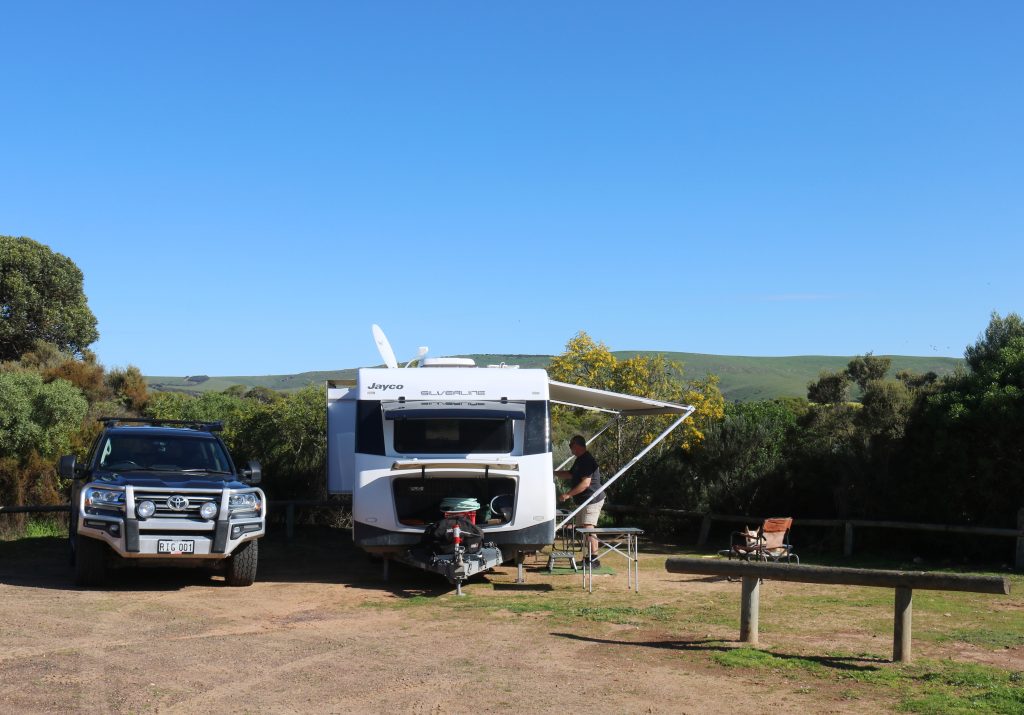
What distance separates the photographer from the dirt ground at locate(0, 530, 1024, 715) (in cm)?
655

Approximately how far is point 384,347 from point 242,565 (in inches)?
157

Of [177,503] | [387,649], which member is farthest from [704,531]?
[387,649]

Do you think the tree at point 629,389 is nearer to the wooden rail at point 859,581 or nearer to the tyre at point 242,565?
the tyre at point 242,565

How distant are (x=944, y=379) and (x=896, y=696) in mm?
10962

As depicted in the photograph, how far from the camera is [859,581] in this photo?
780 cm

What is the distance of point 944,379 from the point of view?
655 inches

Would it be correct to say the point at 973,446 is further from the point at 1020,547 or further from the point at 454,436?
the point at 454,436

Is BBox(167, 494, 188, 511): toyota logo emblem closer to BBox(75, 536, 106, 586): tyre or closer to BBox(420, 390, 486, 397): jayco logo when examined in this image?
BBox(75, 536, 106, 586): tyre

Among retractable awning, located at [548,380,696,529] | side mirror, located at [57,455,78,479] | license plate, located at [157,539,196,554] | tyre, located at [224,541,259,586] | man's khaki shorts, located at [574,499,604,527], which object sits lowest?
tyre, located at [224,541,259,586]

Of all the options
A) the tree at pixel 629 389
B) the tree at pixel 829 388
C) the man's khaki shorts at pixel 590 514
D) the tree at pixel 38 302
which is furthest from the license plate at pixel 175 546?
the tree at pixel 829 388

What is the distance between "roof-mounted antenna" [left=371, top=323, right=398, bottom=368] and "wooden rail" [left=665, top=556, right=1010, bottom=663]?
644 cm

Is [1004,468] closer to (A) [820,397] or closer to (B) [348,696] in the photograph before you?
(B) [348,696]

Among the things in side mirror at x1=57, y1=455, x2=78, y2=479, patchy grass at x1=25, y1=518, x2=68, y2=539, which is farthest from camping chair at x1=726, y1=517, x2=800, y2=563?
patchy grass at x1=25, y1=518, x2=68, y2=539

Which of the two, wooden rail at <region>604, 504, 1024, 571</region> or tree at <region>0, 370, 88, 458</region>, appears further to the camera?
tree at <region>0, 370, 88, 458</region>
